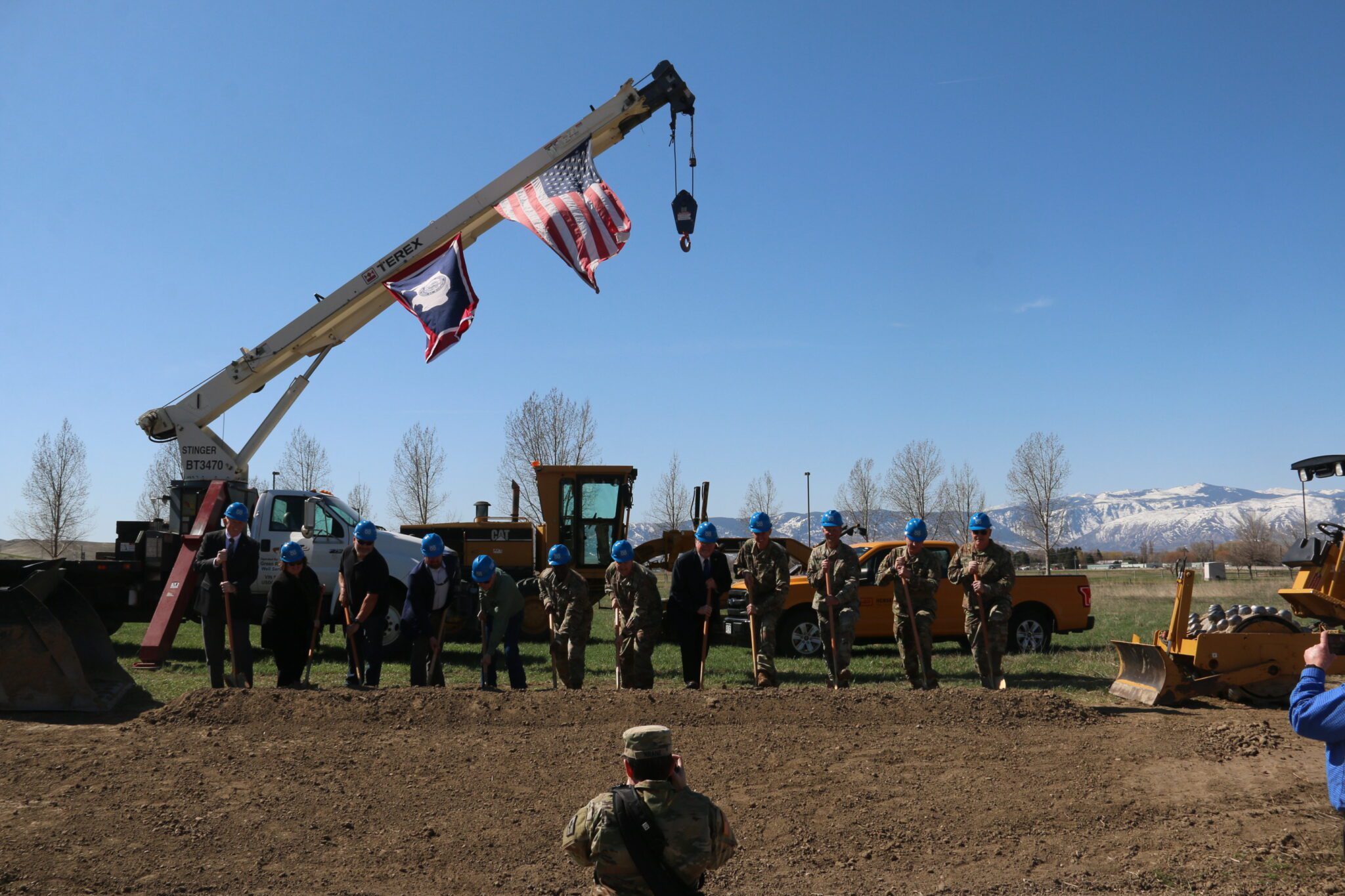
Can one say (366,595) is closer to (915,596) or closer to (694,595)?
(694,595)

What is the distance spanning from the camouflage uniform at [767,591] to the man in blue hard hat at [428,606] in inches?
124

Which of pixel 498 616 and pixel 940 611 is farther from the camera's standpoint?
pixel 940 611

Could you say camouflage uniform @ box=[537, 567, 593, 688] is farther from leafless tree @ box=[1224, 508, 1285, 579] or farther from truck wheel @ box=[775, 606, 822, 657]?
leafless tree @ box=[1224, 508, 1285, 579]

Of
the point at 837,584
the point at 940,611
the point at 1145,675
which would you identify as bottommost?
the point at 1145,675

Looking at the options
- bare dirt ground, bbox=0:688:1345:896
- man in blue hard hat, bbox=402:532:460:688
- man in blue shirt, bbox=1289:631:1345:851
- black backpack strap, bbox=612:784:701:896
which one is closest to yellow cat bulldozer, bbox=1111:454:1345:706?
bare dirt ground, bbox=0:688:1345:896

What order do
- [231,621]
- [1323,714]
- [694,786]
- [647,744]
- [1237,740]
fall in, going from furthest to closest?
[231,621] → [1237,740] → [694,786] → [1323,714] → [647,744]

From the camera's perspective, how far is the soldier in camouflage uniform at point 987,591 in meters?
10.2

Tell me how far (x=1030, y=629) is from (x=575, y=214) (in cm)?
884

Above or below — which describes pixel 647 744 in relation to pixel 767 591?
below

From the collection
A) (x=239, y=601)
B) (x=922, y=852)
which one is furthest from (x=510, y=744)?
(x=239, y=601)

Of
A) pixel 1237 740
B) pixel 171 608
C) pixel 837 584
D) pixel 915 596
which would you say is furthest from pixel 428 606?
pixel 1237 740

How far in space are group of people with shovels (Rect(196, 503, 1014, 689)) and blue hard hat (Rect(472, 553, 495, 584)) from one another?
0.02 metres

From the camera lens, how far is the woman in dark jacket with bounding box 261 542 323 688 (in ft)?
32.2

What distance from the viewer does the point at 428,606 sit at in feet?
33.1
